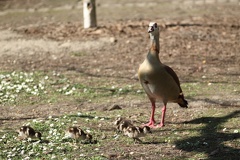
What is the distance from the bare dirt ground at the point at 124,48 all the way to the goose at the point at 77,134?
169 centimetres

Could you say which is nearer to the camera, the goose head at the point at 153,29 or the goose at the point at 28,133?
the goose at the point at 28,133

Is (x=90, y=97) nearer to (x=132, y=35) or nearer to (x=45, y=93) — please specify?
(x=45, y=93)

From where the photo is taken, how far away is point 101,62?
1334 cm

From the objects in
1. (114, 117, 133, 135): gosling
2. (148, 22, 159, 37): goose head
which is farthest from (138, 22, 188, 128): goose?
(114, 117, 133, 135): gosling

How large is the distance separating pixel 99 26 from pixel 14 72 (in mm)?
4304

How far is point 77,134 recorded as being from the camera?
7797 mm

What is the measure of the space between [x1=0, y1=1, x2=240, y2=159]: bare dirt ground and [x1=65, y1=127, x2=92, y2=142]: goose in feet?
5.55

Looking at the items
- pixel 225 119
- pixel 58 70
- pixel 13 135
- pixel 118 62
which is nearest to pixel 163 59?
pixel 118 62

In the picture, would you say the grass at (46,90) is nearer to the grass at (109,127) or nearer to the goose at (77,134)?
the grass at (109,127)

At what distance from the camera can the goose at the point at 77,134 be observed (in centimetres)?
779

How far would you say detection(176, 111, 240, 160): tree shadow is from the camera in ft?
24.3

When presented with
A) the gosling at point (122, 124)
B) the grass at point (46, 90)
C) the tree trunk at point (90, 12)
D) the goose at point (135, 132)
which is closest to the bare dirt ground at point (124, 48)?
the tree trunk at point (90, 12)

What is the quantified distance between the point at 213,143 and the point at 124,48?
6632 mm

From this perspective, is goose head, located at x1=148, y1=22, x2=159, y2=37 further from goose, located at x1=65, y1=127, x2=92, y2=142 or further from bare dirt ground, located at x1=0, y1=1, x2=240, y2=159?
goose, located at x1=65, y1=127, x2=92, y2=142
